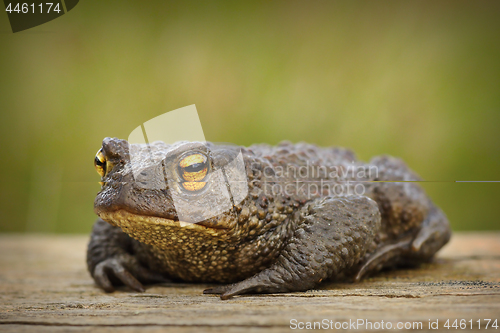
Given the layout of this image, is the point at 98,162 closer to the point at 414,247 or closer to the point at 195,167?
the point at 195,167

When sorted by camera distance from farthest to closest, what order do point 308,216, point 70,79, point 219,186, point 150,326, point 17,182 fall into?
point 17,182 < point 70,79 < point 308,216 < point 219,186 < point 150,326

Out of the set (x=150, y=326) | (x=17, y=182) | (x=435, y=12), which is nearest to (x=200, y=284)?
(x=150, y=326)

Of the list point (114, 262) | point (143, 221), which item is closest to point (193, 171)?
point (143, 221)

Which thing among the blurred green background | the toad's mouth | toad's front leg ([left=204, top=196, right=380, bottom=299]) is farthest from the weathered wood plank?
the blurred green background

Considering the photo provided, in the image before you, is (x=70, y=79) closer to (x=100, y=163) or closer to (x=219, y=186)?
(x=100, y=163)

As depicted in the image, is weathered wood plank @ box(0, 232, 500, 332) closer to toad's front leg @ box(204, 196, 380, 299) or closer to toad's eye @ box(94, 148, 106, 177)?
toad's front leg @ box(204, 196, 380, 299)

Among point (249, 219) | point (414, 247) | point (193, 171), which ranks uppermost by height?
point (193, 171)
